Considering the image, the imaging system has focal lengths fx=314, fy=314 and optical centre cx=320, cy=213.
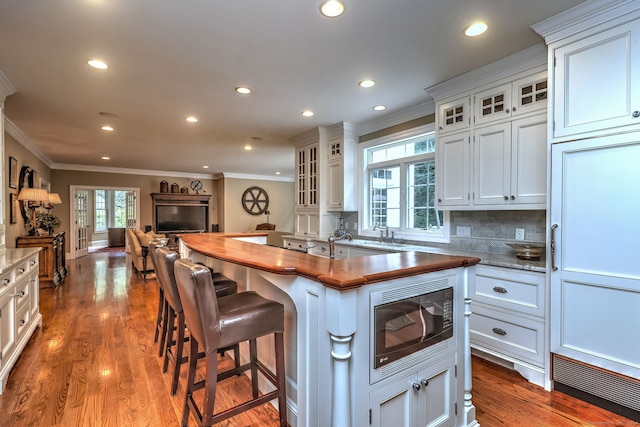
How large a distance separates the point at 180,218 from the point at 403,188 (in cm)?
760

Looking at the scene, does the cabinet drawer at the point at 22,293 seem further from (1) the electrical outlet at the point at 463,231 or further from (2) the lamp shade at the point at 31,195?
(1) the electrical outlet at the point at 463,231

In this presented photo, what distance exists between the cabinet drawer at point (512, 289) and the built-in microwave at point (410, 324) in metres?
0.99

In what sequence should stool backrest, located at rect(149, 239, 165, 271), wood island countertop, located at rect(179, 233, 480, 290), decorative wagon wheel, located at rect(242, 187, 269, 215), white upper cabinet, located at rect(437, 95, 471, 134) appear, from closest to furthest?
wood island countertop, located at rect(179, 233, 480, 290)
stool backrest, located at rect(149, 239, 165, 271)
white upper cabinet, located at rect(437, 95, 471, 134)
decorative wagon wheel, located at rect(242, 187, 269, 215)

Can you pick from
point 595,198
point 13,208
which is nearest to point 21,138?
point 13,208

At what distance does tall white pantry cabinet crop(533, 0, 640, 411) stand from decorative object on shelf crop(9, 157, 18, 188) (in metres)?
6.22

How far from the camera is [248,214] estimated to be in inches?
400

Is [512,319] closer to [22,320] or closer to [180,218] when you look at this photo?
[22,320]

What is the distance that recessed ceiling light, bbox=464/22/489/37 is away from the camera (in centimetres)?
210

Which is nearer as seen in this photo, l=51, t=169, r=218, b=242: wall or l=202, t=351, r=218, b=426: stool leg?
l=202, t=351, r=218, b=426: stool leg

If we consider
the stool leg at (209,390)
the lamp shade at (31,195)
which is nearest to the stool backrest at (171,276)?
the stool leg at (209,390)

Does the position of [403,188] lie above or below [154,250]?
above

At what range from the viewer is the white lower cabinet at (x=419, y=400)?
1.40m

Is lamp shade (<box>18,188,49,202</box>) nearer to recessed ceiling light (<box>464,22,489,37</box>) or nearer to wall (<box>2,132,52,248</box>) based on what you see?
wall (<box>2,132,52,248</box>)

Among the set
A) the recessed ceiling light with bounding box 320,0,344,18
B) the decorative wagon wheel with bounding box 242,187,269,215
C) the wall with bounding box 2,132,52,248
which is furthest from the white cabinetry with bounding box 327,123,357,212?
the decorative wagon wheel with bounding box 242,187,269,215
